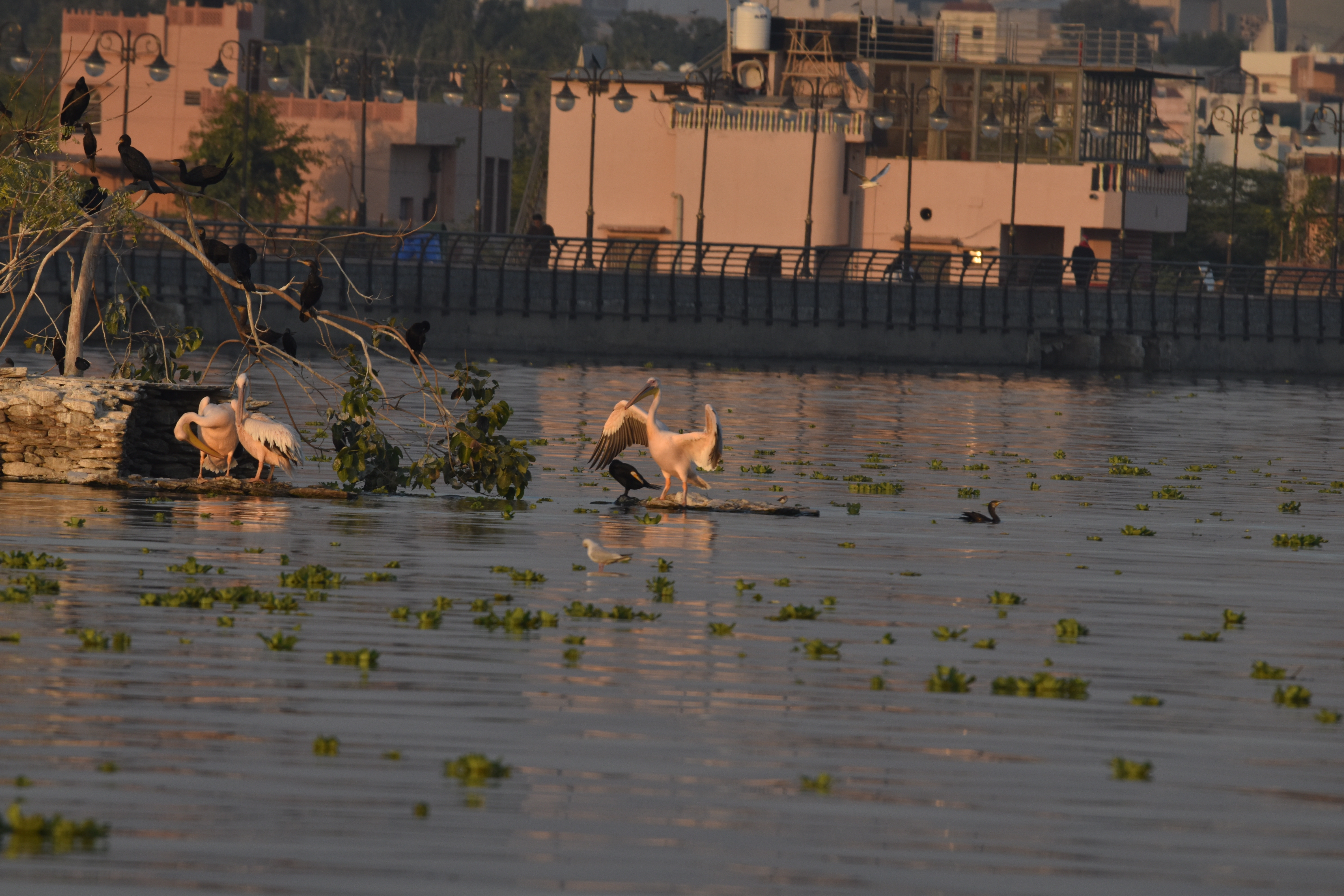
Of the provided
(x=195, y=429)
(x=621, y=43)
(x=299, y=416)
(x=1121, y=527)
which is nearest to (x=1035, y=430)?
(x=299, y=416)

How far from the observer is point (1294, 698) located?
11.6 m

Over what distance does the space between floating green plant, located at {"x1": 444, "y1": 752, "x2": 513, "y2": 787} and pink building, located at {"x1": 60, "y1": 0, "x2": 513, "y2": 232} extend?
80.8 m

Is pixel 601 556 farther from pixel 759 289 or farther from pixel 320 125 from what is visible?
pixel 320 125

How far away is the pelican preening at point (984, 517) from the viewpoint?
20.5 m

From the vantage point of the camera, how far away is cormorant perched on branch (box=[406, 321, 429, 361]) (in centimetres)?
1992

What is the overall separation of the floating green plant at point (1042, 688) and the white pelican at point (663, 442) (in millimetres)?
7619

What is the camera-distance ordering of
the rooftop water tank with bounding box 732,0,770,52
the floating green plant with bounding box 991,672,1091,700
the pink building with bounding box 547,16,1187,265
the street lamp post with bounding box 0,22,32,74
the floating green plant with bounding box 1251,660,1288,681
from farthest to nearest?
the rooftop water tank with bounding box 732,0,770,52, the pink building with bounding box 547,16,1187,265, the street lamp post with bounding box 0,22,32,74, the floating green plant with bounding box 1251,660,1288,681, the floating green plant with bounding box 991,672,1091,700

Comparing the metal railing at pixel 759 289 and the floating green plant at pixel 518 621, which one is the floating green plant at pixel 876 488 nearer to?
the floating green plant at pixel 518 621

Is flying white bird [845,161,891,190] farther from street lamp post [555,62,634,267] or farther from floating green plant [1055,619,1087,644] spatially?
floating green plant [1055,619,1087,644]

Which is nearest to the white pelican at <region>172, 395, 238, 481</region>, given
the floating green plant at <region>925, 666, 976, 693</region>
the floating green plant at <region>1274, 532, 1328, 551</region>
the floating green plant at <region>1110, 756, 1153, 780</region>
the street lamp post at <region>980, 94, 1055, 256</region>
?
the floating green plant at <region>1274, 532, 1328, 551</region>

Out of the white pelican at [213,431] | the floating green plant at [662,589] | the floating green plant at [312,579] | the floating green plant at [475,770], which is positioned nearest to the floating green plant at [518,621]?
the floating green plant at [662,589]

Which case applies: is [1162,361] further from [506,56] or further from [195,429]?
[506,56]

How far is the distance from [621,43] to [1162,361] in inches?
5553

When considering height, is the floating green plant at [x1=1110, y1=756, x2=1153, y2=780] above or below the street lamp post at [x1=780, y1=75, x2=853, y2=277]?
below
